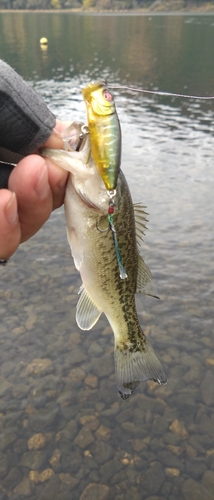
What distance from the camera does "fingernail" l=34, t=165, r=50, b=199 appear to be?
2574 millimetres

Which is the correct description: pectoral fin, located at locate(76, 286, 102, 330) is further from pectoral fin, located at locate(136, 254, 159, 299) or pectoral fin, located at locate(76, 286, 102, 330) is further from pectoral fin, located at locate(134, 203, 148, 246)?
pectoral fin, located at locate(134, 203, 148, 246)

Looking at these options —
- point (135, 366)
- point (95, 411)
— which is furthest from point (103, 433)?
point (135, 366)

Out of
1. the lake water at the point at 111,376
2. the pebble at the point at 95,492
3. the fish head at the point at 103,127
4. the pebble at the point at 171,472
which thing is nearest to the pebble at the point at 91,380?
the lake water at the point at 111,376

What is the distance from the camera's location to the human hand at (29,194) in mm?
2555

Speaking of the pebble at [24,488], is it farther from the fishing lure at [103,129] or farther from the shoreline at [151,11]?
the shoreline at [151,11]

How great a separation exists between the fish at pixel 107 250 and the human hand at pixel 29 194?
0.08 metres

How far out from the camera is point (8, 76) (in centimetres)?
241

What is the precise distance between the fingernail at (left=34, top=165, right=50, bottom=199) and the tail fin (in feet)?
5.02

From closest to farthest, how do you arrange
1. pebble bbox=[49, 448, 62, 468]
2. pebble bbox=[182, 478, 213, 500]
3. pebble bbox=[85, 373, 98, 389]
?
1. pebble bbox=[182, 478, 213, 500]
2. pebble bbox=[49, 448, 62, 468]
3. pebble bbox=[85, 373, 98, 389]

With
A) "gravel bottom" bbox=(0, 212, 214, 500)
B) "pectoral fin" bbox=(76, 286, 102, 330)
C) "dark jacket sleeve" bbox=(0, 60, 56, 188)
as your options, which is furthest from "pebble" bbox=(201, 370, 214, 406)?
"dark jacket sleeve" bbox=(0, 60, 56, 188)

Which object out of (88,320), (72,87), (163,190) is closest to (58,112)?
(72,87)

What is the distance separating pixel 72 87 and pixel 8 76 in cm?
2953

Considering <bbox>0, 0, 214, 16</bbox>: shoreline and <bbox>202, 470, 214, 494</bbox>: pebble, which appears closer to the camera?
<bbox>202, 470, 214, 494</bbox>: pebble

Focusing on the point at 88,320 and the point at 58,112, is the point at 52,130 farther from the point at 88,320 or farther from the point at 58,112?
the point at 58,112
